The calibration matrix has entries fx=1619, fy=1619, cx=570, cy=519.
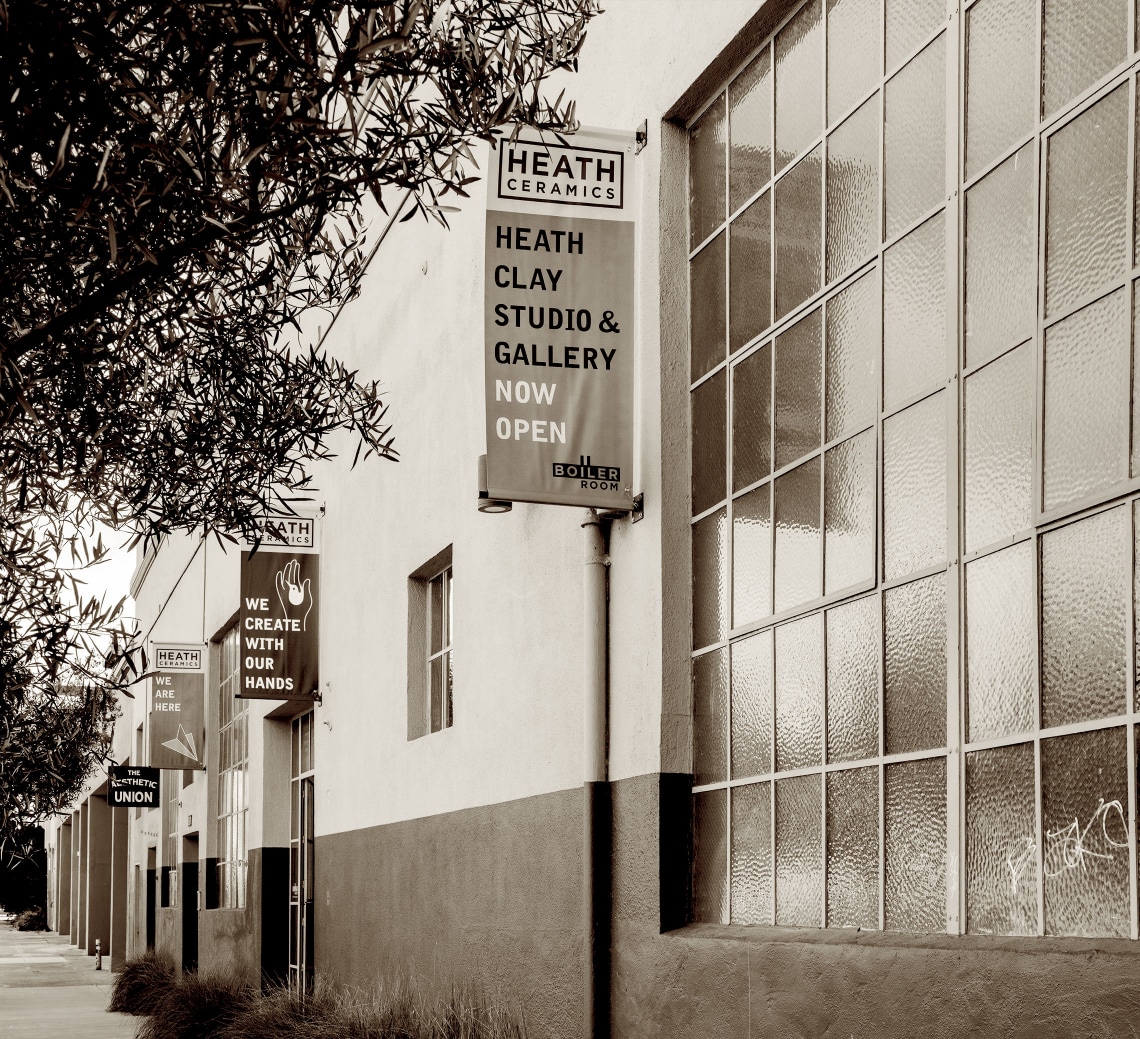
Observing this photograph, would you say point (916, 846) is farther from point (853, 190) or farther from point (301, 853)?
point (301, 853)

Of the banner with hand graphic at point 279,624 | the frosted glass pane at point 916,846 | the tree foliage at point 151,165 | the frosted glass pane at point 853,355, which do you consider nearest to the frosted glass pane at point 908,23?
the frosted glass pane at point 853,355

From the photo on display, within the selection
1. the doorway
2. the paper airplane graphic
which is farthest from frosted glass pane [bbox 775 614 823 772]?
the paper airplane graphic

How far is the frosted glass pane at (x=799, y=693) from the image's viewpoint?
254 inches

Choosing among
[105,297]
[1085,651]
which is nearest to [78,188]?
[105,297]

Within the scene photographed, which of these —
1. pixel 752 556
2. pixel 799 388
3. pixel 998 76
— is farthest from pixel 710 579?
pixel 998 76

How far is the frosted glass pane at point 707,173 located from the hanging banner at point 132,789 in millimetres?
18792

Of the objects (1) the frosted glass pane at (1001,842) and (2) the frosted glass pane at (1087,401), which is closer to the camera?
(2) the frosted glass pane at (1087,401)

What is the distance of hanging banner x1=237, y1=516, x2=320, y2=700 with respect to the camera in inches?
599

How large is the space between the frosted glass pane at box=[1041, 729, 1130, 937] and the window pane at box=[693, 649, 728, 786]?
254 centimetres

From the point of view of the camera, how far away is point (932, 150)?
5.78 metres

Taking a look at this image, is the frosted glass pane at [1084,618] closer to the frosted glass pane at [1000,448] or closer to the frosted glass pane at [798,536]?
the frosted glass pane at [1000,448]

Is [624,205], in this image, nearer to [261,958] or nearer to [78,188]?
[78,188]

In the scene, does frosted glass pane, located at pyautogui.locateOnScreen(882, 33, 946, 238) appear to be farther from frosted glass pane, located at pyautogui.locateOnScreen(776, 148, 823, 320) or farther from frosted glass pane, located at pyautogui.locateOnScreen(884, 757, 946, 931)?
frosted glass pane, located at pyautogui.locateOnScreen(884, 757, 946, 931)

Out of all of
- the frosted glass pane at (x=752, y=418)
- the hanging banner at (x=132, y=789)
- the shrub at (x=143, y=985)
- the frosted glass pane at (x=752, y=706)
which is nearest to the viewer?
the frosted glass pane at (x=752, y=706)
